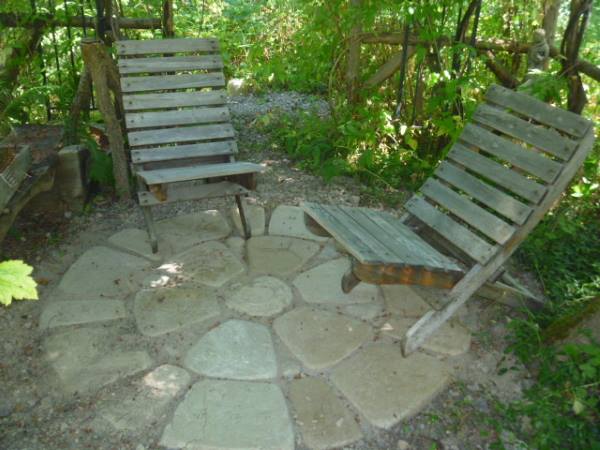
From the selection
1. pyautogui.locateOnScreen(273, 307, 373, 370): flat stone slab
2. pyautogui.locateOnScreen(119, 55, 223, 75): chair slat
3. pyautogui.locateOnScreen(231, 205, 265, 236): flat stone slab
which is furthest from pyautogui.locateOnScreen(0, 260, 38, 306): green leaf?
pyautogui.locateOnScreen(119, 55, 223, 75): chair slat

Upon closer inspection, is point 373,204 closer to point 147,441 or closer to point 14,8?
point 147,441

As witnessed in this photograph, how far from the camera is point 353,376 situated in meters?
2.56

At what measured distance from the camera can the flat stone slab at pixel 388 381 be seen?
2.39 m

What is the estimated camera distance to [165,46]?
154 inches

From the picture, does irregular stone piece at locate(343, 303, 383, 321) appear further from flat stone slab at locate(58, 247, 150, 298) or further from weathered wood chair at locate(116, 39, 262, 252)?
flat stone slab at locate(58, 247, 150, 298)

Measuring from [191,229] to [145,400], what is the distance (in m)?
1.58

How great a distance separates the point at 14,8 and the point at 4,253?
2.10 m

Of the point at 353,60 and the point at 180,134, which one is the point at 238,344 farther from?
the point at 353,60

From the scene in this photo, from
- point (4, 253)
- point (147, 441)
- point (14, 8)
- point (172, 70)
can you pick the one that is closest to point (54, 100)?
point (14, 8)

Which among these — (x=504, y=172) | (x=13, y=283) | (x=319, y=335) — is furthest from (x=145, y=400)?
(x=504, y=172)

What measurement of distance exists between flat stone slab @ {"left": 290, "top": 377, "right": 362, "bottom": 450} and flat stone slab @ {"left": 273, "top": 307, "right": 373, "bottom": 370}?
136mm

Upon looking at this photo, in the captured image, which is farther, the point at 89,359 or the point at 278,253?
the point at 278,253

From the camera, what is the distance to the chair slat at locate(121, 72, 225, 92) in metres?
3.83

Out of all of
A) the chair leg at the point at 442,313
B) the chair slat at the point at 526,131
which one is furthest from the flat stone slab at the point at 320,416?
the chair slat at the point at 526,131
